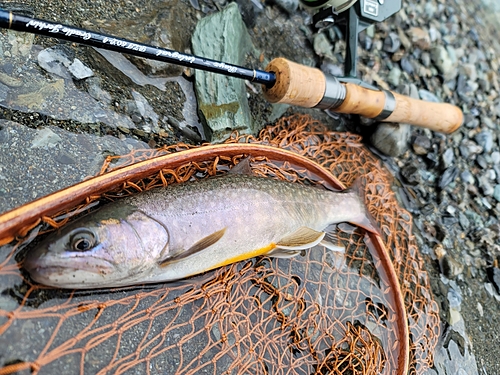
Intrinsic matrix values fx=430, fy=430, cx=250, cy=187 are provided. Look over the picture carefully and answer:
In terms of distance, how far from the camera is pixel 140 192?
215 cm

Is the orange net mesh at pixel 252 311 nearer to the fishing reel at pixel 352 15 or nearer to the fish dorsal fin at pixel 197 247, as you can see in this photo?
the fish dorsal fin at pixel 197 247

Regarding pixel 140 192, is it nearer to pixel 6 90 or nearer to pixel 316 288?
pixel 6 90

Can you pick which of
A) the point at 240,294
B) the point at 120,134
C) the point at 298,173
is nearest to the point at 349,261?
the point at 298,173

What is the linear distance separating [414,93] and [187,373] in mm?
3403

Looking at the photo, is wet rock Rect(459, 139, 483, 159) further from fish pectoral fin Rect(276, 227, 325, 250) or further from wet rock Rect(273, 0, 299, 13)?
fish pectoral fin Rect(276, 227, 325, 250)

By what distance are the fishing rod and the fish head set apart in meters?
0.83

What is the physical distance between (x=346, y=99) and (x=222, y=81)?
0.88m

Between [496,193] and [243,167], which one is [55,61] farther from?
[496,193]

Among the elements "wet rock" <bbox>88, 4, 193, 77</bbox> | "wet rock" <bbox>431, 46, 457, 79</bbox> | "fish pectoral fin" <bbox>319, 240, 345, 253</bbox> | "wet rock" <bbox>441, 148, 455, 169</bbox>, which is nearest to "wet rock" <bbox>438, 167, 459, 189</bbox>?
"wet rock" <bbox>441, 148, 455, 169</bbox>

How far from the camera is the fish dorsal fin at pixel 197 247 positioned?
2.03 meters

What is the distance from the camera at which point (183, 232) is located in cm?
208

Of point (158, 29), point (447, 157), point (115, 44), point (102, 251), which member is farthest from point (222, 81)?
point (447, 157)

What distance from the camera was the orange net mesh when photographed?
6.07 feet

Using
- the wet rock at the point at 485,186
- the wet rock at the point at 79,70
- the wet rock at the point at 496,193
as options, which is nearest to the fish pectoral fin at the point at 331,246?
the wet rock at the point at 79,70
